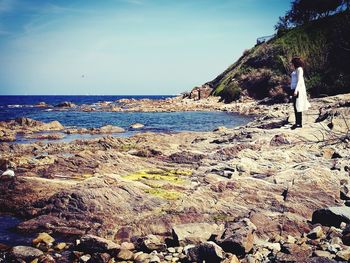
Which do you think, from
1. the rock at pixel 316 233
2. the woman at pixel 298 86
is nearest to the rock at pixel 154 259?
the rock at pixel 316 233

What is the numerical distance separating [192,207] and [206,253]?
181 centimetres

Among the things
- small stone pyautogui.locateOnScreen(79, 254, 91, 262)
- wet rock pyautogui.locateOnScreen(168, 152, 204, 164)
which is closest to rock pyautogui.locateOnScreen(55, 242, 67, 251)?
small stone pyautogui.locateOnScreen(79, 254, 91, 262)

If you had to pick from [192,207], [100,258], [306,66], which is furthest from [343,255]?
[306,66]

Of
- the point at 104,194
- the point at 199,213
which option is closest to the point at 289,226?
the point at 199,213

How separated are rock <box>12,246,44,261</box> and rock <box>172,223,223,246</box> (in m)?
2.37

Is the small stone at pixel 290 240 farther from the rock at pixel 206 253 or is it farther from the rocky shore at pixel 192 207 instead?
the rock at pixel 206 253

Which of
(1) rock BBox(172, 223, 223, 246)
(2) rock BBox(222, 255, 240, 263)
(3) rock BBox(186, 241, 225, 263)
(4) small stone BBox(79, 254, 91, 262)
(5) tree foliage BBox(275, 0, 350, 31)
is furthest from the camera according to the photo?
(5) tree foliage BBox(275, 0, 350, 31)

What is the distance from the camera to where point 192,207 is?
7.01 m

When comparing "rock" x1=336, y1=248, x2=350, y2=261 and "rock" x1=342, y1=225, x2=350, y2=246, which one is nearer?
"rock" x1=336, y1=248, x2=350, y2=261

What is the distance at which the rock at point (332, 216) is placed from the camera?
5988 mm

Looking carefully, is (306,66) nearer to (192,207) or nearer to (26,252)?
(192,207)

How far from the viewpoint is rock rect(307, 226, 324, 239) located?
5684 millimetres

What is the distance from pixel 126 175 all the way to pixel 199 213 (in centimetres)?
323

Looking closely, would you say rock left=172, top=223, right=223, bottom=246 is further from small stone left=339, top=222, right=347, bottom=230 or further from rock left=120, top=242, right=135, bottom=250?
small stone left=339, top=222, right=347, bottom=230
